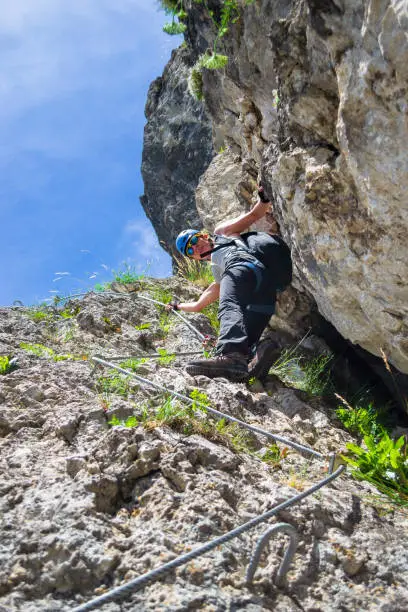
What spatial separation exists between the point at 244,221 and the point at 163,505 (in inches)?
164

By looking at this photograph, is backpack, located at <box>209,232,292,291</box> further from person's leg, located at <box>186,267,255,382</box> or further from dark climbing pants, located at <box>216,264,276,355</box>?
person's leg, located at <box>186,267,255,382</box>

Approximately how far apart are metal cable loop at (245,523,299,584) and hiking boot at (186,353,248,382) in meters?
2.28

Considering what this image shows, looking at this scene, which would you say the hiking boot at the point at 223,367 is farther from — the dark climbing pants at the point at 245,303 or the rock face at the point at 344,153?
the rock face at the point at 344,153

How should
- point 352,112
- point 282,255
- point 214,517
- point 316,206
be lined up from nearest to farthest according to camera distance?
point 214,517 < point 352,112 < point 316,206 < point 282,255

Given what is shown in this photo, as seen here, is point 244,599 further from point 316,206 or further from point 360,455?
point 316,206

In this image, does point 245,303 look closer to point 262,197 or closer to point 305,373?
point 305,373

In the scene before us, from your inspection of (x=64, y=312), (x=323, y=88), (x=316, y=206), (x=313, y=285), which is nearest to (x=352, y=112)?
(x=323, y=88)

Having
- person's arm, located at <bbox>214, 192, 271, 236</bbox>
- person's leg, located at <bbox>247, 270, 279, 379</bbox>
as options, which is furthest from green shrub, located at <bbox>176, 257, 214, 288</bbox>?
person's leg, located at <bbox>247, 270, 279, 379</bbox>

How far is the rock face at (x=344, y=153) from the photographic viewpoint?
334 cm

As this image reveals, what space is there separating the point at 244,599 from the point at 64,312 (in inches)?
203

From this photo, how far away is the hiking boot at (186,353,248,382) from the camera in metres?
4.76

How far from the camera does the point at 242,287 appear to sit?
547 cm

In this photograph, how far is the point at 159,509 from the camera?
2752mm

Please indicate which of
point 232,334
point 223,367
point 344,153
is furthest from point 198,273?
point 344,153
